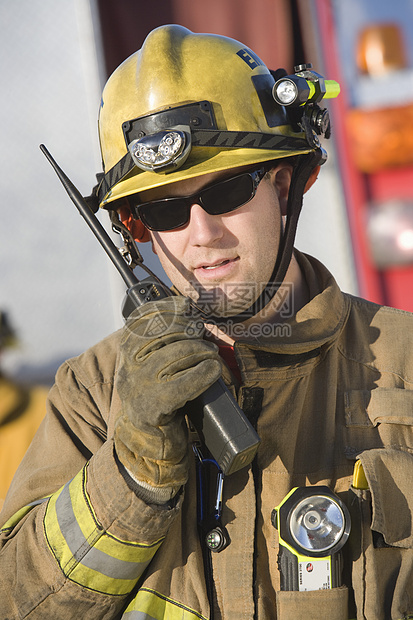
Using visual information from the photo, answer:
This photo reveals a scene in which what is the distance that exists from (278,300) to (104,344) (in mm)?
594

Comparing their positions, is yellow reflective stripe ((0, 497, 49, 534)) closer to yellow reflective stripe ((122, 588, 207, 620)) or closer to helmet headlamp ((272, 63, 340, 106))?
yellow reflective stripe ((122, 588, 207, 620))

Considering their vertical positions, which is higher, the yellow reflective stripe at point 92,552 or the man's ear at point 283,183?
the man's ear at point 283,183

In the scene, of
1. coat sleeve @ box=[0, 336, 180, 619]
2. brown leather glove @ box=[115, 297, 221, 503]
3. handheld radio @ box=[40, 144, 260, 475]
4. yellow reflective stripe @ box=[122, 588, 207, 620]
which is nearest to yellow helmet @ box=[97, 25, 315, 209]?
brown leather glove @ box=[115, 297, 221, 503]

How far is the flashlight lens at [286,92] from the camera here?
198 cm

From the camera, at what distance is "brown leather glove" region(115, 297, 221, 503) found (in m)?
1.54

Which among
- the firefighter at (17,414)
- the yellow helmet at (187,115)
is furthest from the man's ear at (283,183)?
the firefighter at (17,414)

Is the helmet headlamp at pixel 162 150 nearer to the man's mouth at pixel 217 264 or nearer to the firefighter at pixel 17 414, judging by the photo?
the man's mouth at pixel 217 264

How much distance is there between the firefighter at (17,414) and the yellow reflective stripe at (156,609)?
163 cm

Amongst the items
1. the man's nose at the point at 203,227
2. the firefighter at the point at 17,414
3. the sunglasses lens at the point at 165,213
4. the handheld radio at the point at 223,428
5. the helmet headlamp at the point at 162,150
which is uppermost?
the helmet headlamp at the point at 162,150

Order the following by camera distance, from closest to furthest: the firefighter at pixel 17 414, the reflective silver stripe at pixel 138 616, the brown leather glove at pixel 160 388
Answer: the brown leather glove at pixel 160 388, the reflective silver stripe at pixel 138 616, the firefighter at pixel 17 414

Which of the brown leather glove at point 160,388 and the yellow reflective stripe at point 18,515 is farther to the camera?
the yellow reflective stripe at point 18,515

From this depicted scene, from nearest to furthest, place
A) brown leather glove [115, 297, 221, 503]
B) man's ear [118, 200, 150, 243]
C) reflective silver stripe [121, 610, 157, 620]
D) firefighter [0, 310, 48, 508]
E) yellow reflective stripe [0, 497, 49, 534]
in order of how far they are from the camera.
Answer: brown leather glove [115, 297, 221, 503]
reflective silver stripe [121, 610, 157, 620]
yellow reflective stripe [0, 497, 49, 534]
man's ear [118, 200, 150, 243]
firefighter [0, 310, 48, 508]

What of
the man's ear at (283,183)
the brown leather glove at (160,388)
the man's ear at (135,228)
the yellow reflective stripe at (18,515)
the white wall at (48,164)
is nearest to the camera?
the brown leather glove at (160,388)

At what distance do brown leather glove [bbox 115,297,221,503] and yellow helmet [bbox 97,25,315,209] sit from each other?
51 centimetres
